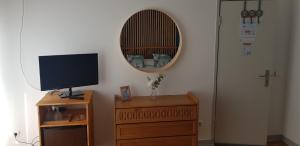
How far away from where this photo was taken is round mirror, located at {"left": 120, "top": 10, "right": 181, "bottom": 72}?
307cm

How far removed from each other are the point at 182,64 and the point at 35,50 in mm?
1653

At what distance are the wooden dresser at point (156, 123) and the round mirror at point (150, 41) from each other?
494 mm

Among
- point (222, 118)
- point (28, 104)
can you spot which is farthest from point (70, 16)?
point (222, 118)

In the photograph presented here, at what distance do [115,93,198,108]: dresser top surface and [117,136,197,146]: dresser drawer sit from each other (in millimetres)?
370

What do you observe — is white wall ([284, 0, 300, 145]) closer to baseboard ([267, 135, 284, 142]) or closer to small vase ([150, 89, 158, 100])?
baseboard ([267, 135, 284, 142])

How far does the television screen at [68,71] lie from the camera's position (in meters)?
2.64

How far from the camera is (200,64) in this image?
3252mm

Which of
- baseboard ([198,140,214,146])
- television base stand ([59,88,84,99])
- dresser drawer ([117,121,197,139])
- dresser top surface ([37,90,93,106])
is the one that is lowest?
baseboard ([198,140,214,146])

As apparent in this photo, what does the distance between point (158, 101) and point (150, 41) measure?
0.70 m

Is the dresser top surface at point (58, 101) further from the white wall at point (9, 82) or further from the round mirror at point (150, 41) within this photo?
the round mirror at point (150, 41)

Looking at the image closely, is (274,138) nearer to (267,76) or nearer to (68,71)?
(267,76)

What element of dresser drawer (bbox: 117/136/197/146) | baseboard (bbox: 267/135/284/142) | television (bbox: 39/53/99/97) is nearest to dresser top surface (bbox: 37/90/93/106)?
television (bbox: 39/53/99/97)

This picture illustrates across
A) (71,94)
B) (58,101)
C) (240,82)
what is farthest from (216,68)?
(58,101)

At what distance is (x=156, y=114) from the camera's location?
2.85m
